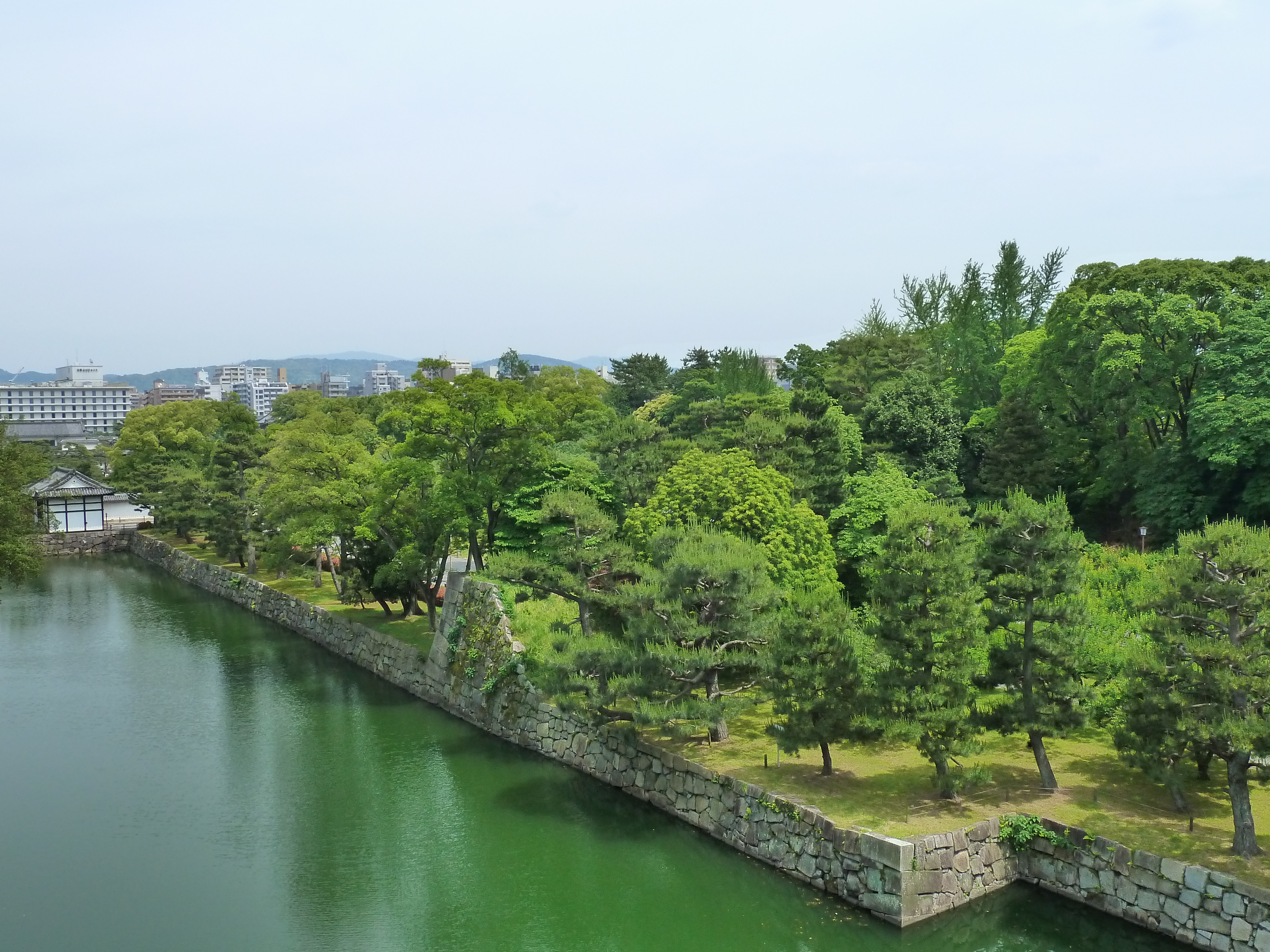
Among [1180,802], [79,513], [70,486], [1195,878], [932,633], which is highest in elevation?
[70,486]

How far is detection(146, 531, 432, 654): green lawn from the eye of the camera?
2677 cm

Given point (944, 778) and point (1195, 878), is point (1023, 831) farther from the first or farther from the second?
point (1195, 878)

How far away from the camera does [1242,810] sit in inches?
482

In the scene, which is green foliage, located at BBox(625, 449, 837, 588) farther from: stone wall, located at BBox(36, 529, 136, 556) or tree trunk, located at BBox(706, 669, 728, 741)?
stone wall, located at BBox(36, 529, 136, 556)

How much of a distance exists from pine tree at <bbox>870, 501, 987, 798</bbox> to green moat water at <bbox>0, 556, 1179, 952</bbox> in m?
2.32

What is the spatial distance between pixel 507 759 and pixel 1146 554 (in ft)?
47.5

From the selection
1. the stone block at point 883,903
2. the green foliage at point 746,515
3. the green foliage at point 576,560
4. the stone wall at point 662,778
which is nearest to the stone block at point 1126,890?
the stone wall at point 662,778

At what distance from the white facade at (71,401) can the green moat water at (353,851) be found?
4871 inches

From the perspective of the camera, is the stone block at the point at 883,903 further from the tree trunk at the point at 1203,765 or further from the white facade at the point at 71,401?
the white facade at the point at 71,401

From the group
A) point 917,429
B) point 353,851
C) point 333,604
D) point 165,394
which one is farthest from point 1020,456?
point 165,394

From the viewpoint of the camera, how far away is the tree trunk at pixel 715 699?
16625 mm

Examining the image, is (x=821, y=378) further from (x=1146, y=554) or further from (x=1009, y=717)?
(x=1009, y=717)

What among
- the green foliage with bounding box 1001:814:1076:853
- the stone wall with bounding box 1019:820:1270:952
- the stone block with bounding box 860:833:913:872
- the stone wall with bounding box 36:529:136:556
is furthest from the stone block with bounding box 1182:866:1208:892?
the stone wall with bounding box 36:529:136:556

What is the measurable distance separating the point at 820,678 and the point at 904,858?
2.85m
